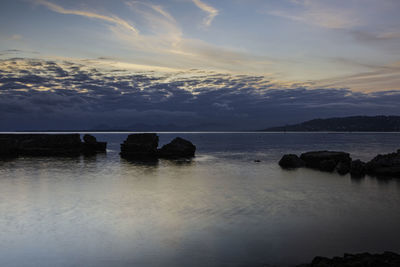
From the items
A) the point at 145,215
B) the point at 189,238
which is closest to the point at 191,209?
the point at 145,215

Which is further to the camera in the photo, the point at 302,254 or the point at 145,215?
the point at 145,215

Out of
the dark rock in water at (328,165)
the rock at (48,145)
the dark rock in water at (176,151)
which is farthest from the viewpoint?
the rock at (48,145)

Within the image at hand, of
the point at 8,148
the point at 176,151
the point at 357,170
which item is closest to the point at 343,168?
the point at 357,170

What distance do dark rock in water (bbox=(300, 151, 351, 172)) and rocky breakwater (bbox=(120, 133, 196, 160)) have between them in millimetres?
28986

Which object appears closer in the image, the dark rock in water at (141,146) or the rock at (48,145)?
the dark rock in water at (141,146)

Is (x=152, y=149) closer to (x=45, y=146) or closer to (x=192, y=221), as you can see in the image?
(x=45, y=146)

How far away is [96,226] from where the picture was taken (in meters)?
18.8

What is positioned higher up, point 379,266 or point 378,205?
point 379,266

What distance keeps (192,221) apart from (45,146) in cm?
7061

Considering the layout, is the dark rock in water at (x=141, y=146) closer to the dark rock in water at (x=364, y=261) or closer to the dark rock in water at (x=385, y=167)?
the dark rock in water at (x=385, y=167)

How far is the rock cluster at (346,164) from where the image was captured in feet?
134

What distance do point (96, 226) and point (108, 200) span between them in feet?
26.8

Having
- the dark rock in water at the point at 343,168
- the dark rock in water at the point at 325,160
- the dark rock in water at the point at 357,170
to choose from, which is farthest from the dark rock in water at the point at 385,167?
the dark rock in water at the point at 325,160

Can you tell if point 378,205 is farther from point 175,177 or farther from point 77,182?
point 77,182
